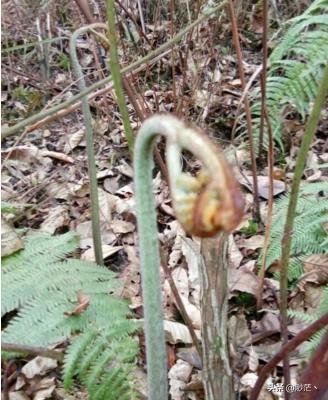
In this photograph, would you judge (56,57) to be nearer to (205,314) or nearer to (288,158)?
(288,158)

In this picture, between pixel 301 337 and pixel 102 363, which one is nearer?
pixel 301 337

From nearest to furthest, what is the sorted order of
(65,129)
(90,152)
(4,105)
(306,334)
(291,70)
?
(306,334), (90,152), (291,70), (65,129), (4,105)

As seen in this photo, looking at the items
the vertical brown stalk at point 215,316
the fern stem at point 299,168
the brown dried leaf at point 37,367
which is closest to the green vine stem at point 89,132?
the brown dried leaf at point 37,367

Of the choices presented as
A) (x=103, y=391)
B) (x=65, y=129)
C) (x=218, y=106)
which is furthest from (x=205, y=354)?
(x=65, y=129)

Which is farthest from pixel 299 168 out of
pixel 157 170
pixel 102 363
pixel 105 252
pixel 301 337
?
pixel 157 170

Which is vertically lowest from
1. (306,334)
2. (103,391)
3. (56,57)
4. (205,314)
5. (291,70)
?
(103,391)

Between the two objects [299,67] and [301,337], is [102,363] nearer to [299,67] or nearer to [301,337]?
[301,337]

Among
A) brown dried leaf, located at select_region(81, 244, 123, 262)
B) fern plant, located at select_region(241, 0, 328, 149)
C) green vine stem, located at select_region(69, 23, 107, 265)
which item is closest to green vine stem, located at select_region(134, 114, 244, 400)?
green vine stem, located at select_region(69, 23, 107, 265)

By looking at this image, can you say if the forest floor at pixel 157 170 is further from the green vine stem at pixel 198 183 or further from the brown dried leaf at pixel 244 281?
the green vine stem at pixel 198 183
